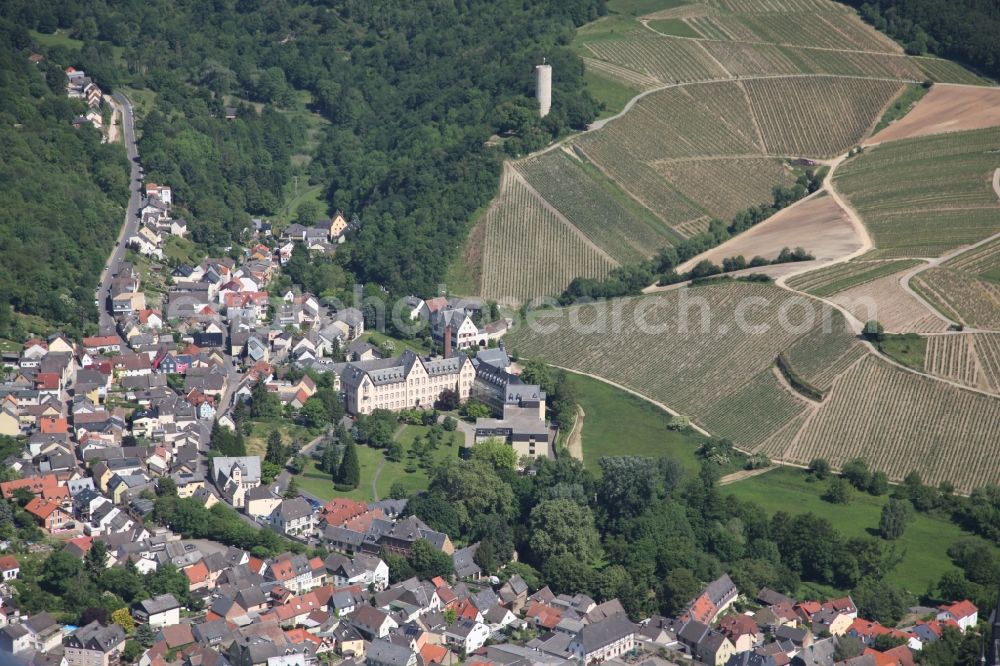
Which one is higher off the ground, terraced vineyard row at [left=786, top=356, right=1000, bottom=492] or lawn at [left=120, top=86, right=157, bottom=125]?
lawn at [left=120, top=86, right=157, bottom=125]

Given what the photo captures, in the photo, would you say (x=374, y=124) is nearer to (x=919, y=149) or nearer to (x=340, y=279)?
(x=340, y=279)

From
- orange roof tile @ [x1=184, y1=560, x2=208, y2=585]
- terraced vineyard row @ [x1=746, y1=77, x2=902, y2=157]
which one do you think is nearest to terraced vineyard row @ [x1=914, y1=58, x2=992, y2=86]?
terraced vineyard row @ [x1=746, y1=77, x2=902, y2=157]

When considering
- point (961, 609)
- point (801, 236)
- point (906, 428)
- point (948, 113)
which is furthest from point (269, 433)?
point (948, 113)

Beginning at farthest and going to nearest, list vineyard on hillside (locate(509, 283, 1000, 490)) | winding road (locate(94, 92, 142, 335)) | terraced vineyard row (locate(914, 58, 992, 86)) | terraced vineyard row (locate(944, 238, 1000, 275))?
terraced vineyard row (locate(914, 58, 992, 86)) < terraced vineyard row (locate(944, 238, 1000, 275)) < winding road (locate(94, 92, 142, 335)) < vineyard on hillside (locate(509, 283, 1000, 490))

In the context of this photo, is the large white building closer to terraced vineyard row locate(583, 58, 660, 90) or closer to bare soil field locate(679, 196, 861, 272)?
bare soil field locate(679, 196, 861, 272)

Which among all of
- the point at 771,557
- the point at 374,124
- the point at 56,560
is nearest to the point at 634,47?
the point at 374,124
